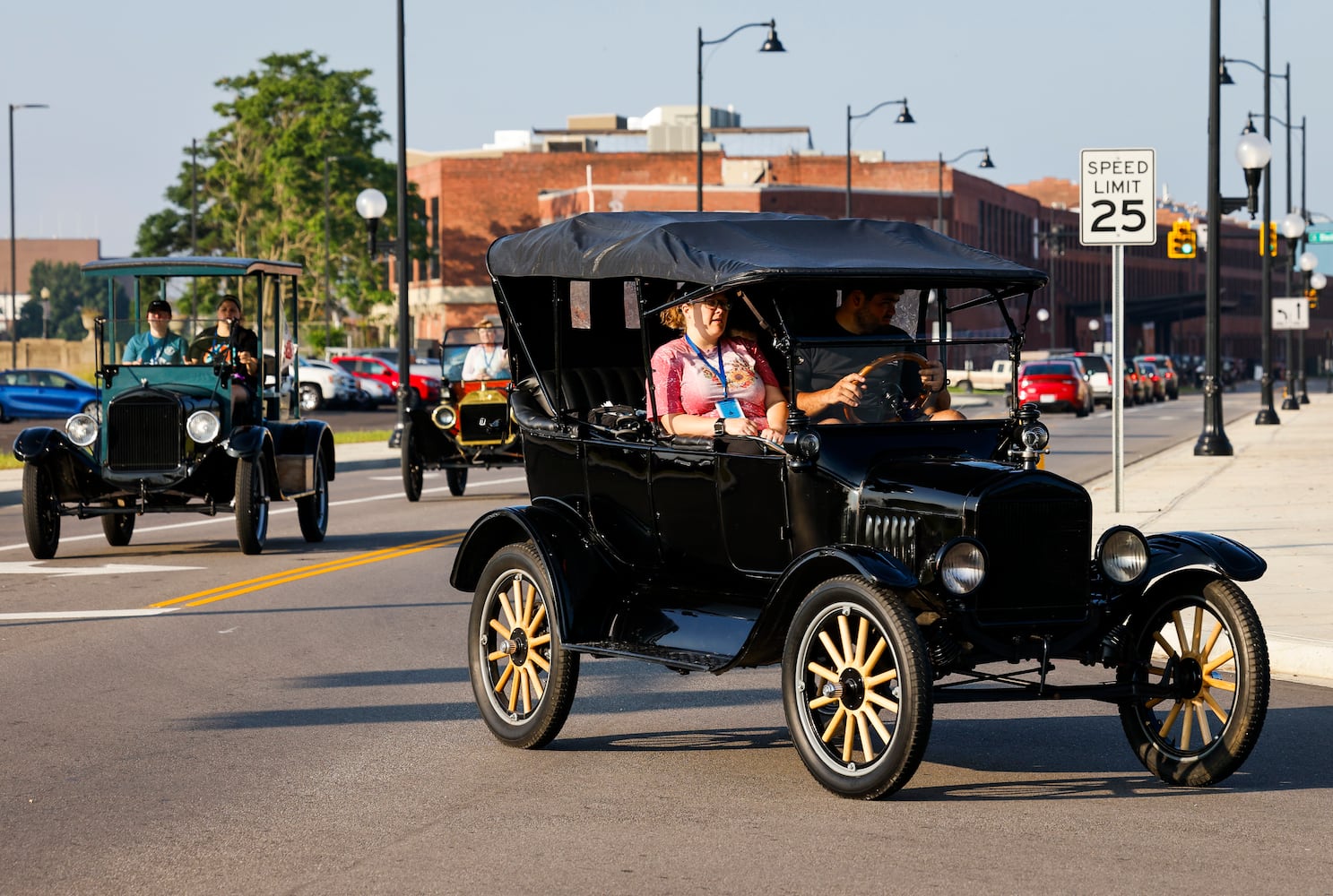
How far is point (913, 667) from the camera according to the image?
6.66m

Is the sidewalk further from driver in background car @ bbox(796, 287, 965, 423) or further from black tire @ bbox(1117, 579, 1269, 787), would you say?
driver in background car @ bbox(796, 287, 965, 423)

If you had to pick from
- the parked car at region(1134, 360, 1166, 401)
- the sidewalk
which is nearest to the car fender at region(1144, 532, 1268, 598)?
the sidewalk

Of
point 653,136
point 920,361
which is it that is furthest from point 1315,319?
point 920,361

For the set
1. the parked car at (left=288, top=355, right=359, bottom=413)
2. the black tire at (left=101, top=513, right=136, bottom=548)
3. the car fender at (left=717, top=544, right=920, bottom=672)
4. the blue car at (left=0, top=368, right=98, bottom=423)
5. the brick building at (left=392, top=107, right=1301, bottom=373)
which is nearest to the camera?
the car fender at (left=717, top=544, right=920, bottom=672)

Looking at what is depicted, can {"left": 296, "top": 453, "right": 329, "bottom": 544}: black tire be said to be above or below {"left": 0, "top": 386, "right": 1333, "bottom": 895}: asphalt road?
above

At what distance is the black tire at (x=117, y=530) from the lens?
17.3 metres

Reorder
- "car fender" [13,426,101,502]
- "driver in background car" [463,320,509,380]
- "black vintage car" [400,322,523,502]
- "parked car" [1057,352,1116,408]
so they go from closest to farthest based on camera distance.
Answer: "car fender" [13,426,101,502] < "black vintage car" [400,322,523,502] < "driver in background car" [463,320,509,380] < "parked car" [1057,352,1116,408]

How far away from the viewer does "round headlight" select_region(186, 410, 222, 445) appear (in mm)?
16047

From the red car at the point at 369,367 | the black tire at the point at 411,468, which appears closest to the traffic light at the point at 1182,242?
the black tire at the point at 411,468

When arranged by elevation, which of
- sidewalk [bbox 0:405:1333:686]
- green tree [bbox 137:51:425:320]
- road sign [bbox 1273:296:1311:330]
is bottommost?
sidewalk [bbox 0:405:1333:686]

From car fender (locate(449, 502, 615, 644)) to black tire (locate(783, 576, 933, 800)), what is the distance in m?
1.17

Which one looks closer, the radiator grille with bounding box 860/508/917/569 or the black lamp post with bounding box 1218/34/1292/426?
the radiator grille with bounding box 860/508/917/569

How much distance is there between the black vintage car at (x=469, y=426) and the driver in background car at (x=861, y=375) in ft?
45.1

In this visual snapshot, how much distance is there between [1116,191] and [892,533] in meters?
9.87
